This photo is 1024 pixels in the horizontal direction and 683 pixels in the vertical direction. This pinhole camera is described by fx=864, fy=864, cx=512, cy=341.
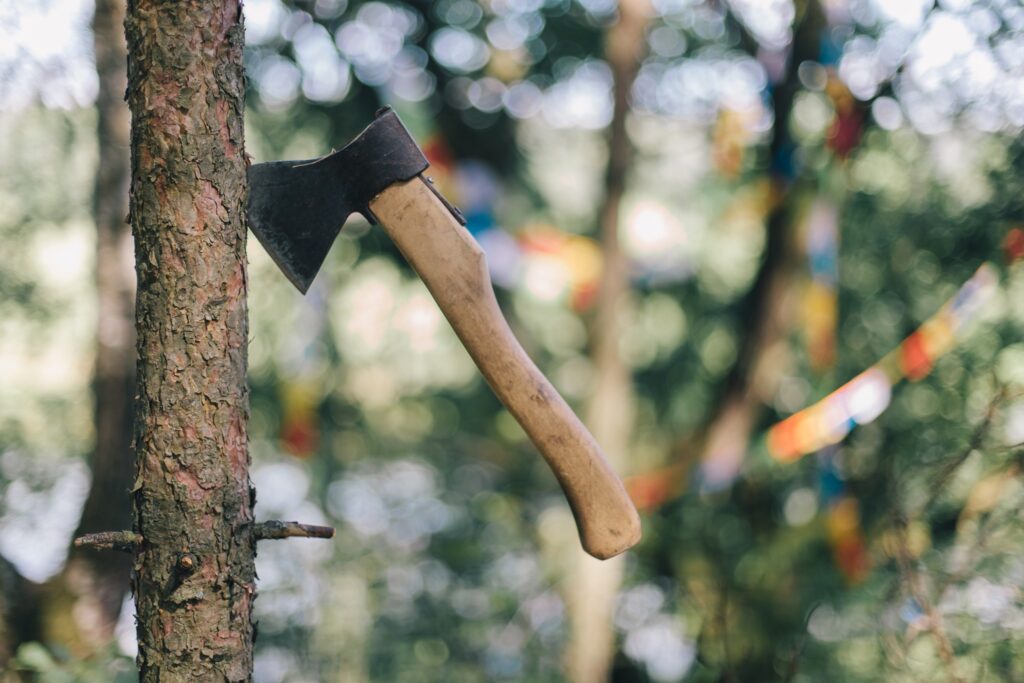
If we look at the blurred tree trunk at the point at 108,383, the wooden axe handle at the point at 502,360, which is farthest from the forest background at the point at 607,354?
the wooden axe handle at the point at 502,360

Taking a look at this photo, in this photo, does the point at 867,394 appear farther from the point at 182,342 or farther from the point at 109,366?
the point at 182,342

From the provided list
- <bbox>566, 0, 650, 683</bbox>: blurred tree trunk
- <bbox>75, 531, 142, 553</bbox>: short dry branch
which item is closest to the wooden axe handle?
<bbox>75, 531, 142, 553</bbox>: short dry branch

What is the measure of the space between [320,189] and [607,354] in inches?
90.8

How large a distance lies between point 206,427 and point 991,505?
2109 mm

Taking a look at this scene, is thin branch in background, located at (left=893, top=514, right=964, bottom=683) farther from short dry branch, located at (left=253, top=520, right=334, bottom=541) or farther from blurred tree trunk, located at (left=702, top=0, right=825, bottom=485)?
blurred tree trunk, located at (left=702, top=0, right=825, bottom=485)

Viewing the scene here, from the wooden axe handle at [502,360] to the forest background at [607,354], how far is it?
3.01 feet

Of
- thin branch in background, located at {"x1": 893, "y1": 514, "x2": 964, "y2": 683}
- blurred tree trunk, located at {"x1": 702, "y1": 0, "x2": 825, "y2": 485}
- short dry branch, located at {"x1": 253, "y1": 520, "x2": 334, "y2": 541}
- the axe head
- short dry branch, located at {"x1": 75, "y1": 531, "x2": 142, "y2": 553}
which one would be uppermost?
the axe head

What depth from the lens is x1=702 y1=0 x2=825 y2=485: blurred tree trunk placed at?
3.90 m

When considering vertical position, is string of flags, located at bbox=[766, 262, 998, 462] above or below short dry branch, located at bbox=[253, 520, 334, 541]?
below

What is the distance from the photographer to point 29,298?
3.24m

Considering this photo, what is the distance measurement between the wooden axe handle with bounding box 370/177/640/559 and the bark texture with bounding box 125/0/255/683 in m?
0.29

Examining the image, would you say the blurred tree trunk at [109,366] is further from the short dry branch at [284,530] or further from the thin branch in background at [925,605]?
the thin branch in background at [925,605]

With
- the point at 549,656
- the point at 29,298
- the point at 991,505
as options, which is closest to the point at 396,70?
the point at 29,298

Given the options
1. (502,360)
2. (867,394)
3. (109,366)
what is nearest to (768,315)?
(867,394)
